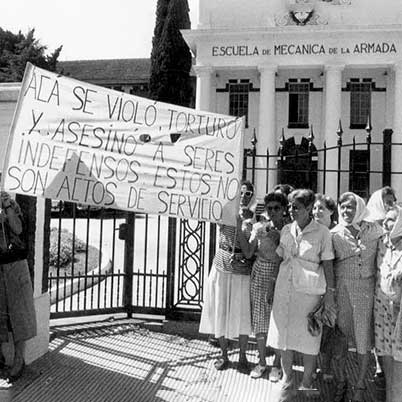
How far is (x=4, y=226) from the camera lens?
448cm

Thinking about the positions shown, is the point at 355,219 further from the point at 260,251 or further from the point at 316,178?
the point at 316,178

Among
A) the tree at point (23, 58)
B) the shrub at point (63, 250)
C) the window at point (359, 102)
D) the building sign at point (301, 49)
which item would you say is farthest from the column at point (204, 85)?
the shrub at point (63, 250)

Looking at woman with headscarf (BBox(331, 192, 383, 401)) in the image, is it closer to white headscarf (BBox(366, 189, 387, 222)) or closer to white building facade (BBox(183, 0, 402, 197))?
white headscarf (BBox(366, 189, 387, 222))

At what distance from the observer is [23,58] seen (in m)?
31.2

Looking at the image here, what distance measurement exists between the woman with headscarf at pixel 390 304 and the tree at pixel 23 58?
96.7ft

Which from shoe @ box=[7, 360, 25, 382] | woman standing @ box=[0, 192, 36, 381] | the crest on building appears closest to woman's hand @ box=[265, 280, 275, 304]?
woman standing @ box=[0, 192, 36, 381]

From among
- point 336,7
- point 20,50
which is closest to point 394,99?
point 336,7

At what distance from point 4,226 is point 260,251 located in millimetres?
2340

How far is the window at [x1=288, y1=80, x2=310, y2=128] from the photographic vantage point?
2500 cm

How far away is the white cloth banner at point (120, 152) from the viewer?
4164mm

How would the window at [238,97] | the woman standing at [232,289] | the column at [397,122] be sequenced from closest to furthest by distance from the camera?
the woman standing at [232,289]
the column at [397,122]
the window at [238,97]

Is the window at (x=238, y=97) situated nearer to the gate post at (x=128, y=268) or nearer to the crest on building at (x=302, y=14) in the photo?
the crest on building at (x=302, y=14)

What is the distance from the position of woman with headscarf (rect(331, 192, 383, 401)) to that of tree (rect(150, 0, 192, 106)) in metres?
29.1

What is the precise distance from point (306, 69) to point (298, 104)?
184cm
